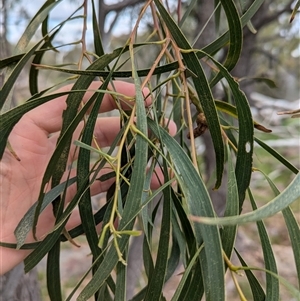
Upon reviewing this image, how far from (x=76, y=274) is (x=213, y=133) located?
63.3 inches

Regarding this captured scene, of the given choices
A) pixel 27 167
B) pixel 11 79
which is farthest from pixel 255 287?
pixel 27 167

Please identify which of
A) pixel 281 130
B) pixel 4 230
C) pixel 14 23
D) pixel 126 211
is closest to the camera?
pixel 126 211

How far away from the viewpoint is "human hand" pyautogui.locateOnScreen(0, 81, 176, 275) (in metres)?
0.59

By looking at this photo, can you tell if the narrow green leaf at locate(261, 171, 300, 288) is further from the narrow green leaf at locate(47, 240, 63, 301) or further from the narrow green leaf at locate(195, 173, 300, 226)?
the narrow green leaf at locate(47, 240, 63, 301)

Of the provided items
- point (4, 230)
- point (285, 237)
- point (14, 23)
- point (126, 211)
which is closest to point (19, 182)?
point (4, 230)

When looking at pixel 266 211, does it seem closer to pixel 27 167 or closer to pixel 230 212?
pixel 230 212

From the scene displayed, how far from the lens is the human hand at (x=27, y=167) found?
590 millimetres

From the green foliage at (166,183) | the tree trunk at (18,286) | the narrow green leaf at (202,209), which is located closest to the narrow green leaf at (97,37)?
the green foliage at (166,183)

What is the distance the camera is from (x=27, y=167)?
0.61 metres

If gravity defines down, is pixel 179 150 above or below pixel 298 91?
below

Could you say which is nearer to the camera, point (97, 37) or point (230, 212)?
point (230, 212)

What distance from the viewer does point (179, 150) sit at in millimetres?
304

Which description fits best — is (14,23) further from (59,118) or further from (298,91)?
(298,91)

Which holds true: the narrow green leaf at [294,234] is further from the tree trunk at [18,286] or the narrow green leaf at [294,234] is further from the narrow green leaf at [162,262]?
the tree trunk at [18,286]
